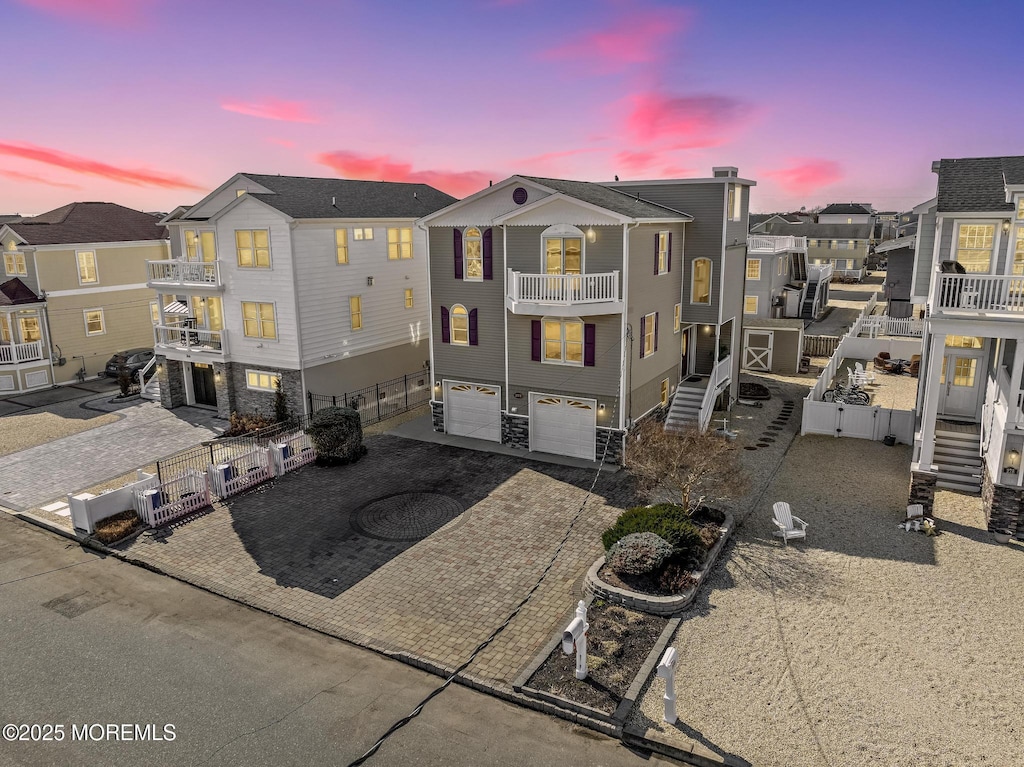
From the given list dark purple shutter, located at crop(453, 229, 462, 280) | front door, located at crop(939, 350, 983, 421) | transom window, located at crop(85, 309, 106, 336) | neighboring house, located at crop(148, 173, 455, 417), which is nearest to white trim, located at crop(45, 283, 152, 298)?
transom window, located at crop(85, 309, 106, 336)

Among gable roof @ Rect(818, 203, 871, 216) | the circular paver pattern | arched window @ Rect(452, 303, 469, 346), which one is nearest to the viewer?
the circular paver pattern

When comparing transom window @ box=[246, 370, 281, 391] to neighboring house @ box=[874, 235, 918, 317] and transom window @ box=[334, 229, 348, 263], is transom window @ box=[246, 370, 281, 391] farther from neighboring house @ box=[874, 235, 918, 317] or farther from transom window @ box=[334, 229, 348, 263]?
neighboring house @ box=[874, 235, 918, 317]

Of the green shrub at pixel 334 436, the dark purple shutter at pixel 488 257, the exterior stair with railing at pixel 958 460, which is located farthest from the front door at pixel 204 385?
the exterior stair with railing at pixel 958 460

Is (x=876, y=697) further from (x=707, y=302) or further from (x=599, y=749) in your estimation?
(x=707, y=302)

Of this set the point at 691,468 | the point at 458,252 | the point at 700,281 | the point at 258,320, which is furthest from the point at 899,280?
the point at 258,320

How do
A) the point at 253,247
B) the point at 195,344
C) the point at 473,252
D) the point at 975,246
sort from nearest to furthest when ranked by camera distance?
the point at 975,246, the point at 473,252, the point at 253,247, the point at 195,344

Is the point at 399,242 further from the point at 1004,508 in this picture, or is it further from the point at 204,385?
the point at 1004,508

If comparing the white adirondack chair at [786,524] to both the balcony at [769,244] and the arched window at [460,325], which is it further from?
the balcony at [769,244]
